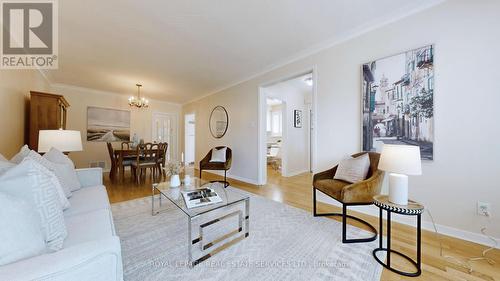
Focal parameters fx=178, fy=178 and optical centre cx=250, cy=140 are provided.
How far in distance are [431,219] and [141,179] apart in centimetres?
496

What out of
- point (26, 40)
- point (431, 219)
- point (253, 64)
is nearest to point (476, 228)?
point (431, 219)

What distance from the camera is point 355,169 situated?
2.05 metres

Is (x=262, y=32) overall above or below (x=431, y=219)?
above

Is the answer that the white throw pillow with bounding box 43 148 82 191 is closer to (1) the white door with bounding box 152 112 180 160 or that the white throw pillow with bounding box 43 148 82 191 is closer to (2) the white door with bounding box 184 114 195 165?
(1) the white door with bounding box 152 112 180 160

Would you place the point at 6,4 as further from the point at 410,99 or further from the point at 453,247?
the point at 453,247

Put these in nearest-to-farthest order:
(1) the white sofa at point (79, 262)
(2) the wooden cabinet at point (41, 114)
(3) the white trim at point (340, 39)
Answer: (1) the white sofa at point (79, 262), (3) the white trim at point (340, 39), (2) the wooden cabinet at point (41, 114)

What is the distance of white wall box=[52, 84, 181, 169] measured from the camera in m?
4.68

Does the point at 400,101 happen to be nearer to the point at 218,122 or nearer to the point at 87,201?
A: the point at 87,201

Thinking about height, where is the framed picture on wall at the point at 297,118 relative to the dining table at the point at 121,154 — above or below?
above

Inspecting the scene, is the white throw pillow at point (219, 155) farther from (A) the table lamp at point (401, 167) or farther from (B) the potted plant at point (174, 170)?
(A) the table lamp at point (401, 167)

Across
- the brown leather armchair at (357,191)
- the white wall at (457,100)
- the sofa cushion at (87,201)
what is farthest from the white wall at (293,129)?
the sofa cushion at (87,201)

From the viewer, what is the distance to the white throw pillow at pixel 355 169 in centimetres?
200

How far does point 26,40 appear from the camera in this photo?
2.41 m

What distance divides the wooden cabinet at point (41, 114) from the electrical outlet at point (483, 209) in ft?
18.5
